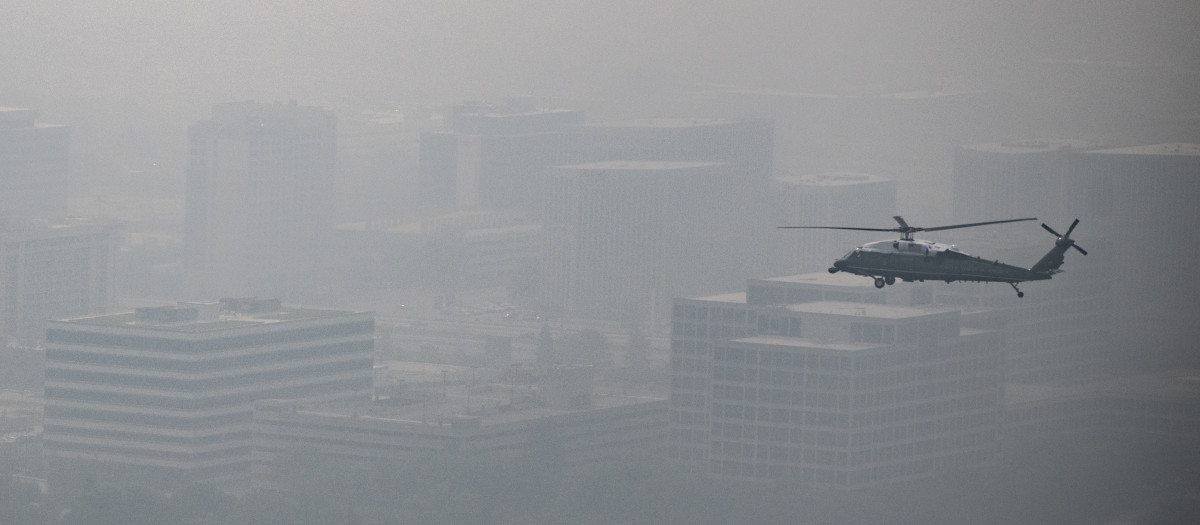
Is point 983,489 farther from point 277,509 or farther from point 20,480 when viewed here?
point 20,480

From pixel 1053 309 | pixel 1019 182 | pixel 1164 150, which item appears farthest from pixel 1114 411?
pixel 1019 182

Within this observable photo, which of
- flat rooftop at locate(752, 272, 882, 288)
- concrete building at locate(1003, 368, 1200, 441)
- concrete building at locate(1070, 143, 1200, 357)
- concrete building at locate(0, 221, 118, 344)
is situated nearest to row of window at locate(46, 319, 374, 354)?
flat rooftop at locate(752, 272, 882, 288)

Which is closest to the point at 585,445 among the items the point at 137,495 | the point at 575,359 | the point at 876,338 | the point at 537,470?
the point at 537,470

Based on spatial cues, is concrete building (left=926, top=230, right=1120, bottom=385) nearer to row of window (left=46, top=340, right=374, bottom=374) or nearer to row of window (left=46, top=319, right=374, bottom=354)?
row of window (left=46, top=340, right=374, bottom=374)

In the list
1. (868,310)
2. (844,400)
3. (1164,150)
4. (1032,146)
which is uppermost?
(1032,146)

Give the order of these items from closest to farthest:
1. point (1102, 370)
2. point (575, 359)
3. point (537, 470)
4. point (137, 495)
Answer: point (137, 495)
point (537, 470)
point (1102, 370)
point (575, 359)

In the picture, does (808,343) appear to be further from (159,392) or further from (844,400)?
(159,392)
